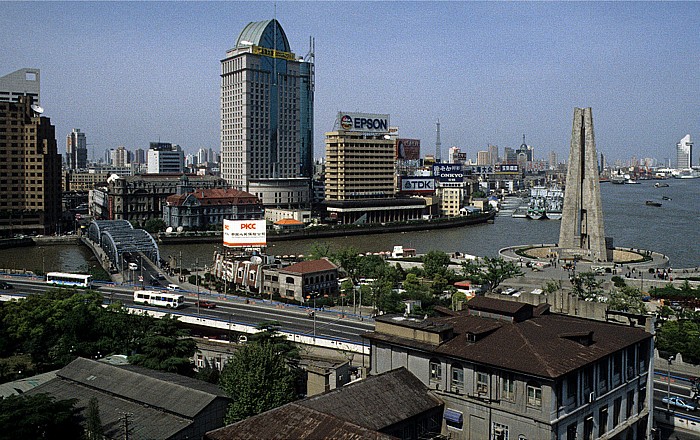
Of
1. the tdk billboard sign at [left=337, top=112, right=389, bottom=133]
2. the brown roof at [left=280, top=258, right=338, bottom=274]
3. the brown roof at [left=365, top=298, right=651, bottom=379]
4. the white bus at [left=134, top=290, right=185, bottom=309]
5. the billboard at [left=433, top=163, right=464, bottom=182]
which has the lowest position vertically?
the white bus at [left=134, top=290, right=185, bottom=309]

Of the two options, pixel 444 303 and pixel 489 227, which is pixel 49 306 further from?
pixel 489 227

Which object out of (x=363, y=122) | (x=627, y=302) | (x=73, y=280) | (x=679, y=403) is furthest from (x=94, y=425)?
(x=363, y=122)

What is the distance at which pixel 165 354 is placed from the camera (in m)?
26.5

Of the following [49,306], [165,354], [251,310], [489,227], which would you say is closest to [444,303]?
[251,310]

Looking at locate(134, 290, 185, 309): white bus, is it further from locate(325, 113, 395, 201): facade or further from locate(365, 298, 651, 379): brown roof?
locate(325, 113, 395, 201): facade

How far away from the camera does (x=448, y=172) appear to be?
135000 mm

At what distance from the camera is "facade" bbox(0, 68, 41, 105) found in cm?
13362

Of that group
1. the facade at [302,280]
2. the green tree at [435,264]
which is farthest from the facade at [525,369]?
the green tree at [435,264]

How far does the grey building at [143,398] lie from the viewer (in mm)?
19562

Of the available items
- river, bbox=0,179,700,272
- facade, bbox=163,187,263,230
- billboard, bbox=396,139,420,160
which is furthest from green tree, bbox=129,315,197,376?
billboard, bbox=396,139,420,160

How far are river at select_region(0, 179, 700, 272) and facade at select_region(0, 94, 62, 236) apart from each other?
8.13 meters

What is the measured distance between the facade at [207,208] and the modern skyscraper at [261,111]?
54.6 feet

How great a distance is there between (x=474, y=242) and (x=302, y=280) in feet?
137

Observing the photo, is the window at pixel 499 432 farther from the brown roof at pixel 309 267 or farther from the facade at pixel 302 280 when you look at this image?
the brown roof at pixel 309 267
